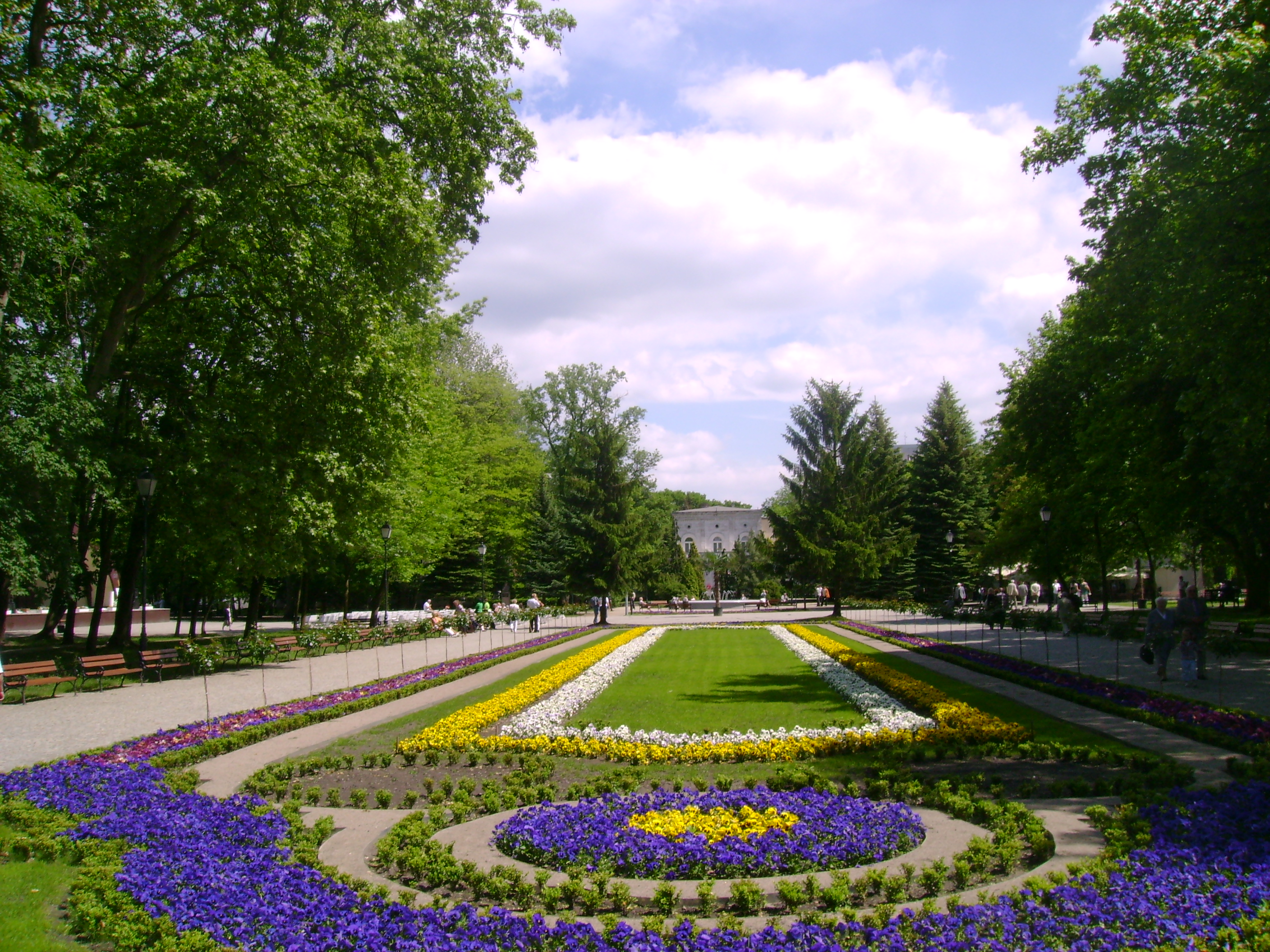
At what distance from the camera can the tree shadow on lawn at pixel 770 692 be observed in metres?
14.1

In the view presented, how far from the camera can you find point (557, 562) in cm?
5100

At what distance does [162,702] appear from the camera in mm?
15781

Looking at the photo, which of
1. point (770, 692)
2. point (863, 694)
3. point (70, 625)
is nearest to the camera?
point (863, 694)

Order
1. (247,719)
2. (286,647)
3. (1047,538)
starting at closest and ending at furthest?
1. (247,719)
2. (286,647)
3. (1047,538)

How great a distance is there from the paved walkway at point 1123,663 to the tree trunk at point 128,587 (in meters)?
22.2

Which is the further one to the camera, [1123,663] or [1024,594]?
[1024,594]

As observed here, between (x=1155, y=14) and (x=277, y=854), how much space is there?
18.1 m

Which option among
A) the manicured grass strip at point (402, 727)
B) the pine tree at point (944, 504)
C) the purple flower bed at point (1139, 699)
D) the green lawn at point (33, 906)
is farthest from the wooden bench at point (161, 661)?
the pine tree at point (944, 504)

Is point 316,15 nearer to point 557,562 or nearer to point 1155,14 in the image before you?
point 1155,14

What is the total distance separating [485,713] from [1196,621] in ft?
39.6

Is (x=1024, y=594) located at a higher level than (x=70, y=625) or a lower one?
lower

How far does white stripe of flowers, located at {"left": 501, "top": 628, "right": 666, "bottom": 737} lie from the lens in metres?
12.0

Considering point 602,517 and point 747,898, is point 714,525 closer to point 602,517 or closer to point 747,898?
point 602,517

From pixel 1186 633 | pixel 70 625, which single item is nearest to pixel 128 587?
pixel 70 625
